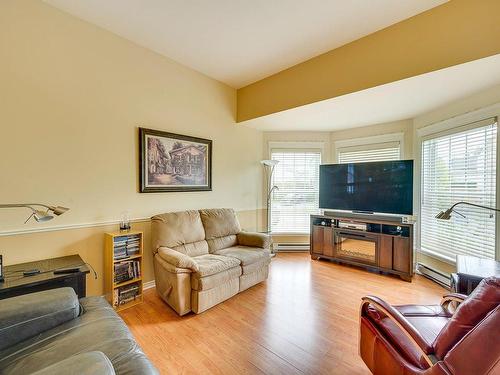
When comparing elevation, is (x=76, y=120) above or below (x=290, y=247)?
above

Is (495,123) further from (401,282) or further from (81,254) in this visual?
(81,254)

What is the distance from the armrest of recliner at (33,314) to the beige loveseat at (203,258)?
99 centimetres

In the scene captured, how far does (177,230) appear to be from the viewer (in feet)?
9.70

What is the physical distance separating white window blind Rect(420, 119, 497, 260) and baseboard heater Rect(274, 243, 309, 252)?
75.6 inches

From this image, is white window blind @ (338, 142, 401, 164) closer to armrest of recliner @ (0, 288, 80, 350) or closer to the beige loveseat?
the beige loveseat

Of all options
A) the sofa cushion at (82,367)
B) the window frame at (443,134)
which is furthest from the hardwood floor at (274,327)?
the sofa cushion at (82,367)

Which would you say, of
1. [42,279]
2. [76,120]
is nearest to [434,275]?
[42,279]

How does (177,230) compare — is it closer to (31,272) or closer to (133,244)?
(133,244)

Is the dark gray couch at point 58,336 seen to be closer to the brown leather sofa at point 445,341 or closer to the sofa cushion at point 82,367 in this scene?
the sofa cushion at point 82,367

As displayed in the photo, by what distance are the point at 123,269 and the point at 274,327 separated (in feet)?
5.64

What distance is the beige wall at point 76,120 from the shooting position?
2117 millimetres

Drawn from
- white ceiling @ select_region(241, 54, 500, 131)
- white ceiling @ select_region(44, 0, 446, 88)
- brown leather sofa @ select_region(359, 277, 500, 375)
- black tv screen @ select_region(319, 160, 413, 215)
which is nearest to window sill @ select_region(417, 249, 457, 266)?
black tv screen @ select_region(319, 160, 413, 215)

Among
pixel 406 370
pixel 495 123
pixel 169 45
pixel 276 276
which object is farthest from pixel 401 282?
pixel 169 45

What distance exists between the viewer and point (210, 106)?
3775 mm
